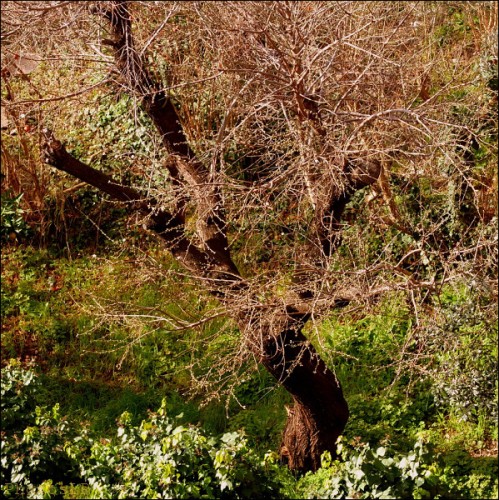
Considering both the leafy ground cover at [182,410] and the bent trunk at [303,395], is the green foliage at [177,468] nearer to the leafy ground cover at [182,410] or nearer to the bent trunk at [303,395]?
the leafy ground cover at [182,410]

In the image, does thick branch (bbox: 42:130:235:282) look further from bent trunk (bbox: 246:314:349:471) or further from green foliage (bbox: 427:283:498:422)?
green foliage (bbox: 427:283:498:422)

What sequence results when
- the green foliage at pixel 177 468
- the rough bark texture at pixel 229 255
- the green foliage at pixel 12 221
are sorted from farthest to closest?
1. the green foliage at pixel 12 221
2. the rough bark texture at pixel 229 255
3. the green foliage at pixel 177 468

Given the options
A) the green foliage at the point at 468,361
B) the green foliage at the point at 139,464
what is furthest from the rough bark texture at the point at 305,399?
the green foliage at the point at 468,361

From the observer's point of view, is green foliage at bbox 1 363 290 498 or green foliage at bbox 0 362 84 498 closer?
green foliage at bbox 1 363 290 498

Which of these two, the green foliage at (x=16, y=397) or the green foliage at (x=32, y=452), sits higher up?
the green foliage at (x=16, y=397)

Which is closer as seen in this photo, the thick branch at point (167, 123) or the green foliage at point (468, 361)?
the thick branch at point (167, 123)

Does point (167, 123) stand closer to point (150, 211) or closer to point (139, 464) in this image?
point (150, 211)

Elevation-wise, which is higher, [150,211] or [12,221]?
[12,221]

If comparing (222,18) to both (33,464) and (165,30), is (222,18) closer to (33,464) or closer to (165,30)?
(165,30)

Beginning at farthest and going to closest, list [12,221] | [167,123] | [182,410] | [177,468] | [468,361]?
[12,221]
[182,410]
[468,361]
[167,123]
[177,468]

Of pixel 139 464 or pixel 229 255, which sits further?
pixel 229 255

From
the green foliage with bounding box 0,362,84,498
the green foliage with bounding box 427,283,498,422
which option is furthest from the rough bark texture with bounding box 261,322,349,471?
the green foliage with bounding box 0,362,84,498

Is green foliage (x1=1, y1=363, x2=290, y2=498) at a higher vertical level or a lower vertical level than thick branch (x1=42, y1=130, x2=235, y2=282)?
lower

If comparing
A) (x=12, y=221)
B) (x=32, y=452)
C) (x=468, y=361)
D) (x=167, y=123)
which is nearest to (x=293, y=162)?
(x=167, y=123)
